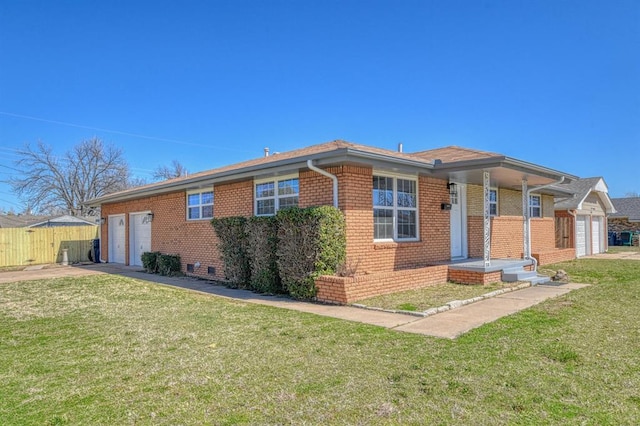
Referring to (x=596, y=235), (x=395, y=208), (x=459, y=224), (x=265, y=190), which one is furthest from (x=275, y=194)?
(x=596, y=235)

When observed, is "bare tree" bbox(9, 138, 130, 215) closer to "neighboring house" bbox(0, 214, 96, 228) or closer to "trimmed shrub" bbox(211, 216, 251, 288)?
"neighboring house" bbox(0, 214, 96, 228)

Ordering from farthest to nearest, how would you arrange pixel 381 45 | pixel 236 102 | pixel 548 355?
1. pixel 236 102
2. pixel 381 45
3. pixel 548 355

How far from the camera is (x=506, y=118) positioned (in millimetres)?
18844

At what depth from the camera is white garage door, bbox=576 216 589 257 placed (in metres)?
21.0

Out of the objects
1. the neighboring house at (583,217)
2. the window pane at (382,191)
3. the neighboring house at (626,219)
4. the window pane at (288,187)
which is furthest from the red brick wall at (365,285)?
the neighboring house at (626,219)

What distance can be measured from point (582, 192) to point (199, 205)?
1951 centimetres

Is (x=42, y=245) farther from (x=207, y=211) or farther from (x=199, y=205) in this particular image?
(x=207, y=211)

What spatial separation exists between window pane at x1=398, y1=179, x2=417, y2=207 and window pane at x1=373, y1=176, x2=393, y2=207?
364 millimetres

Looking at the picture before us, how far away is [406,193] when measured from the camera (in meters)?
10.8

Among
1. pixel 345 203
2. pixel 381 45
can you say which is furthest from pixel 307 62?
pixel 345 203

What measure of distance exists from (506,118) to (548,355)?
16.6m

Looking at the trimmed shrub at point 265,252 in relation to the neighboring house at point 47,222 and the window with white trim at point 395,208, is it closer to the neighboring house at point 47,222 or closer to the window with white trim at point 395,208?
the window with white trim at point 395,208

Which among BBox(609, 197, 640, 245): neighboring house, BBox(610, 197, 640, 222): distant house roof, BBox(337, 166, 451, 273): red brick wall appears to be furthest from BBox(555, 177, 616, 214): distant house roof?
BBox(337, 166, 451, 273): red brick wall

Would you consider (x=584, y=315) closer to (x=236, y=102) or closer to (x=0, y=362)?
(x=0, y=362)
